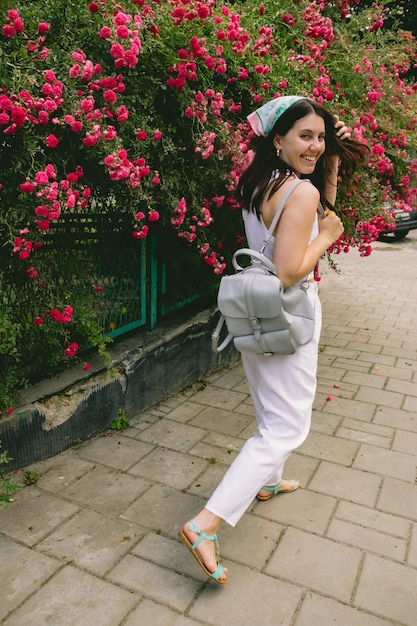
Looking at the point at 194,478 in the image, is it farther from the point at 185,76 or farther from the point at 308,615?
the point at 185,76

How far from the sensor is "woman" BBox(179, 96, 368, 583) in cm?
217

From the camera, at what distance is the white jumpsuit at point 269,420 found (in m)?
2.33

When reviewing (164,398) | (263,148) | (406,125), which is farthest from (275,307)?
(406,125)

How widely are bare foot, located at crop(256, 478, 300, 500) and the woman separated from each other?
0.64m

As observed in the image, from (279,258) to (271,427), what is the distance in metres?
0.76

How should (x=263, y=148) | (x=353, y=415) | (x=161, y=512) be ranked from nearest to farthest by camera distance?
(x=263, y=148) < (x=161, y=512) < (x=353, y=415)

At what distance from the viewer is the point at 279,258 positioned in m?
2.17

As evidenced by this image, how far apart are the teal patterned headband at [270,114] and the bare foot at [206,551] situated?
1.73 metres

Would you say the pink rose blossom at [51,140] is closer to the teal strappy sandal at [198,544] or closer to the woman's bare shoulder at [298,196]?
the woman's bare shoulder at [298,196]

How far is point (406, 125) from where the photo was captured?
5.63 m

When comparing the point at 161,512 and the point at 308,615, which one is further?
the point at 161,512

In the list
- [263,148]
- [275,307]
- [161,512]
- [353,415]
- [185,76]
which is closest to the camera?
[275,307]

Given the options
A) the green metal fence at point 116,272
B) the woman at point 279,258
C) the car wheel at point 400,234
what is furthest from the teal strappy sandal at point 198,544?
the car wheel at point 400,234

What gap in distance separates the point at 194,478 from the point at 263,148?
192 cm
